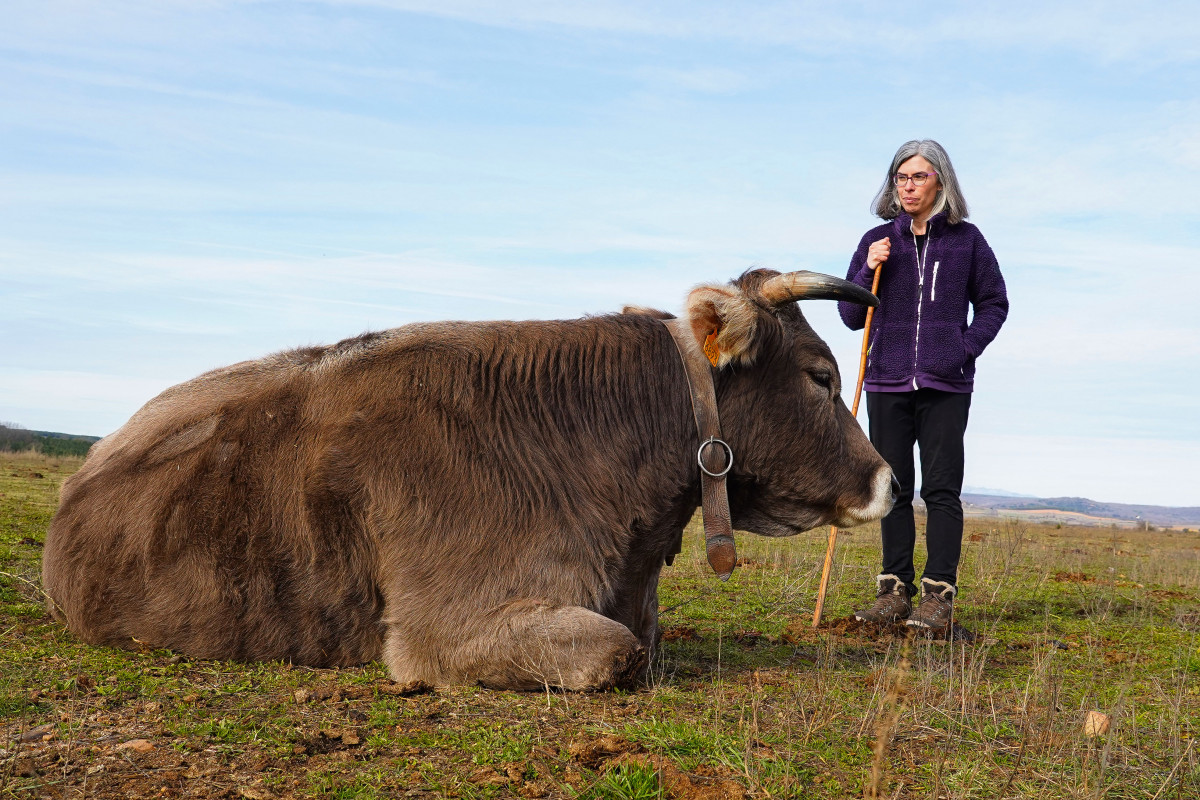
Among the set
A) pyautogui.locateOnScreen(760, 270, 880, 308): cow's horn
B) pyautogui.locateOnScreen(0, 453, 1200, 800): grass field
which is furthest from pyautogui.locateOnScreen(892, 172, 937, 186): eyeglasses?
pyautogui.locateOnScreen(0, 453, 1200, 800): grass field

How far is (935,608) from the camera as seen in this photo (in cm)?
681

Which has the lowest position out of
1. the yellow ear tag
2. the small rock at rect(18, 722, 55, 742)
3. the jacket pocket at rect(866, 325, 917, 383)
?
the small rock at rect(18, 722, 55, 742)

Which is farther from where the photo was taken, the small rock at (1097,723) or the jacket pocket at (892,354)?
the jacket pocket at (892,354)

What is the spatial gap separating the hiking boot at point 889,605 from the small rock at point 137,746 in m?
4.85

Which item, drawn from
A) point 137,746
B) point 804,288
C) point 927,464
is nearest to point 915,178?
point 927,464

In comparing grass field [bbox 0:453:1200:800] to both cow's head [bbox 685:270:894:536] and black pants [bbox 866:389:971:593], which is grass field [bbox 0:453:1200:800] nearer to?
cow's head [bbox 685:270:894:536]

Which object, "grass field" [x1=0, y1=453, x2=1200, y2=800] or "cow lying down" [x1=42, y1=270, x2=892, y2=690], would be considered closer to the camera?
"grass field" [x1=0, y1=453, x2=1200, y2=800]

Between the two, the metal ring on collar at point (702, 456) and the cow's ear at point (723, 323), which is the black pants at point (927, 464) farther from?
the cow's ear at point (723, 323)

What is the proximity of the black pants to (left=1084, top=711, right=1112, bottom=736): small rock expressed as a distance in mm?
2702

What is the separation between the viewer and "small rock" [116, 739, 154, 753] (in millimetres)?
3191

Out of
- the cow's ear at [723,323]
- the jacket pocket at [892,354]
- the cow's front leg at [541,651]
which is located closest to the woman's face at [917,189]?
the jacket pocket at [892,354]

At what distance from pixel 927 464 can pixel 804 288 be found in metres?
2.43

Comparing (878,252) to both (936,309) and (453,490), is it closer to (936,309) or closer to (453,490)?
(936,309)

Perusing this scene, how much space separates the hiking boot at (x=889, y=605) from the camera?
22.8ft
